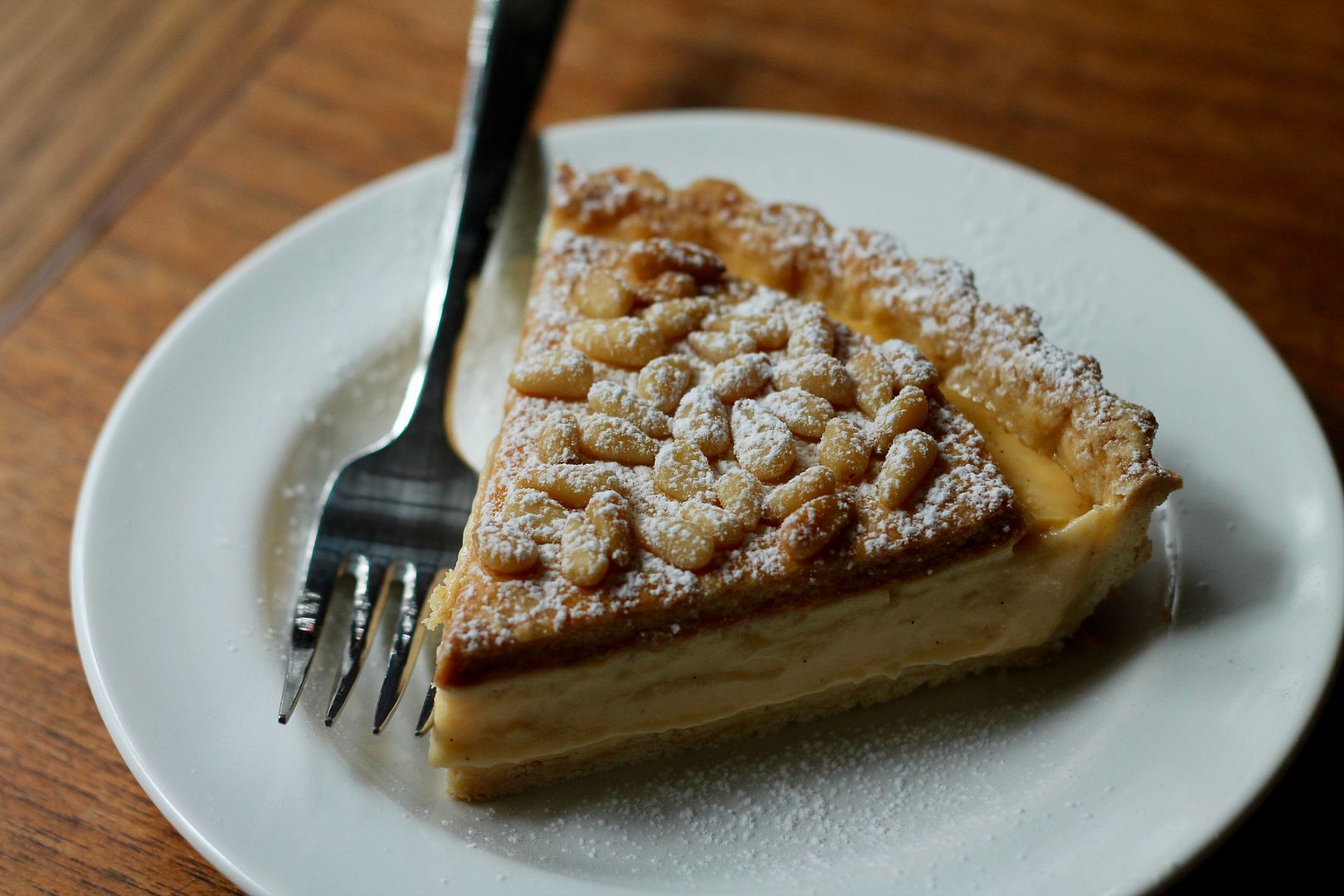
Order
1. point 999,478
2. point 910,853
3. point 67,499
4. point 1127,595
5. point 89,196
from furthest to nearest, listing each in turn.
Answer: point 89,196
point 67,499
point 1127,595
point 999,478
point 910,853

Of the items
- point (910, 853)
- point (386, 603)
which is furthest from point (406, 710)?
point (910, 853)

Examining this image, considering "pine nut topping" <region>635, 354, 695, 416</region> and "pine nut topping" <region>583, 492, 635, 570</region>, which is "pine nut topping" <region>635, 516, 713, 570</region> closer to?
"pine nut topping" <region>583, 492, 635, 570</region>

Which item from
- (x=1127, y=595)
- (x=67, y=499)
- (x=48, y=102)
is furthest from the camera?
(x=48, y=102)

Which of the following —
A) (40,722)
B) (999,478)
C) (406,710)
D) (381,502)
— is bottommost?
(40,722)

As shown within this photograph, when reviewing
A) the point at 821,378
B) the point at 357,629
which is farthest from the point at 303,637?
the point at 821,378

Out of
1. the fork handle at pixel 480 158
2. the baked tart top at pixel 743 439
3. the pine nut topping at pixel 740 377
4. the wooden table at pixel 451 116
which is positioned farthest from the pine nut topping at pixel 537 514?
the wooden table at pixel 451 116

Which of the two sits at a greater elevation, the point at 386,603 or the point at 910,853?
the point at 910,853

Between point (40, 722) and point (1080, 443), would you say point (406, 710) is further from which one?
point (1080, 443)

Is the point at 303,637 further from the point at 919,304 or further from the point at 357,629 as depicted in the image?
the point at 919,304
